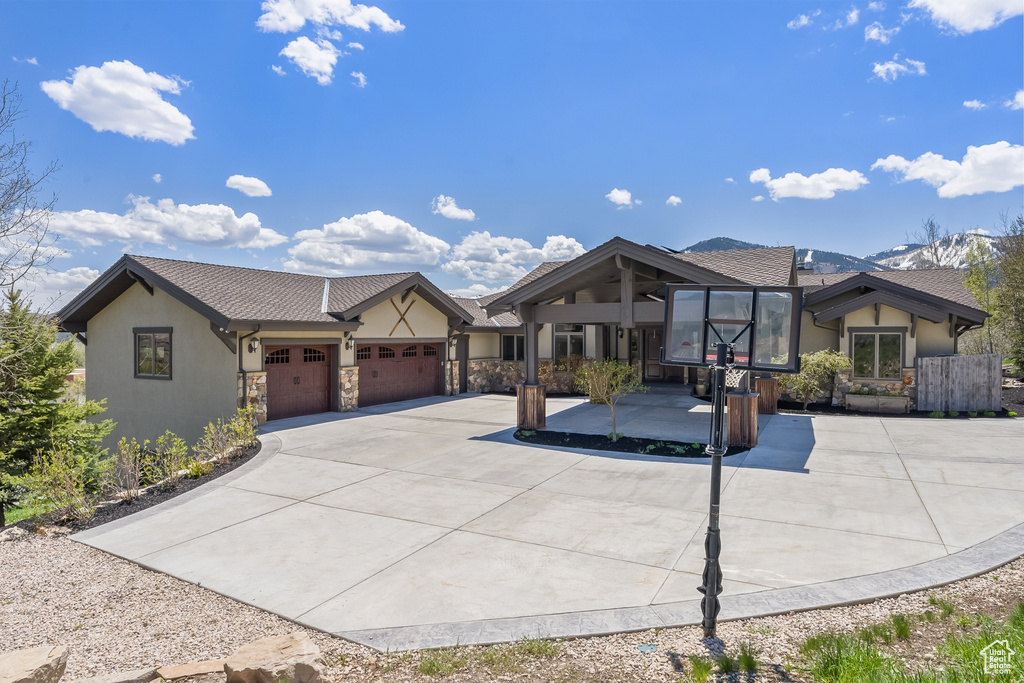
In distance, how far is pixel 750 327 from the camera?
14.6 feet

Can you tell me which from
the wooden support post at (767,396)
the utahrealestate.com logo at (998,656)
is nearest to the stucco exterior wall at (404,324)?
the wooden support post at (767,396)

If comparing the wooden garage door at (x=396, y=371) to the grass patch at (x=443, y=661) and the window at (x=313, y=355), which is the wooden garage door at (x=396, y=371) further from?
the grass patch at (x=443, y=661)

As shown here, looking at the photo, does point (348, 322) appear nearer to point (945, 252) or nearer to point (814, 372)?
point (814, 372)

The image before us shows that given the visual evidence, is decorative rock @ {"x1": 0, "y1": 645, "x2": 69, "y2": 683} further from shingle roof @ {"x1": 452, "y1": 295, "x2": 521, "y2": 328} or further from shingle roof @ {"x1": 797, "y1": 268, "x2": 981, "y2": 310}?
shingle roof @ {"x1": 797, "y1": 268, "x2": 981, "y2": 310}

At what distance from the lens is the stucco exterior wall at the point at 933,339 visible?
50.8 ft

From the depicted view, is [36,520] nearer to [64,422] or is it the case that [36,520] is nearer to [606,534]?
[64,422]

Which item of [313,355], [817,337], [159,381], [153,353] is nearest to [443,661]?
[313,355]

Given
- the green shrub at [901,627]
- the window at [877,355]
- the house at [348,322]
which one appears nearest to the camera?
the green shrub at [901,627]

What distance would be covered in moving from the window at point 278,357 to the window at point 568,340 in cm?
1034

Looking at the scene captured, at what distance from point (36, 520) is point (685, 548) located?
28.1 feet

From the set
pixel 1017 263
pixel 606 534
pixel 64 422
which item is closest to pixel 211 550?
pixel 606 534

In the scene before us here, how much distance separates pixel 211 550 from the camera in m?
6.03

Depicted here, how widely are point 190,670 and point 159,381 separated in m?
13.6

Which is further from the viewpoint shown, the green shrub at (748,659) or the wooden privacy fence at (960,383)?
the wooden privacy fence at (960,383)
